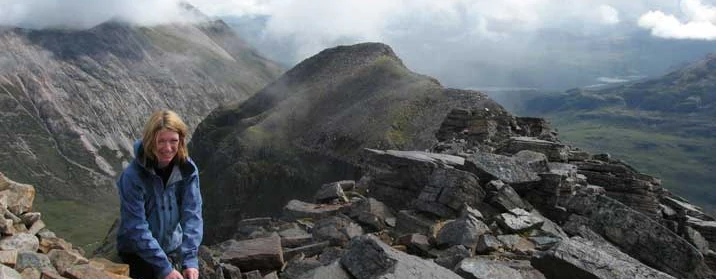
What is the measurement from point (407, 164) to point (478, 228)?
8562mm

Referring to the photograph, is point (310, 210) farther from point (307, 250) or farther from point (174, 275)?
point (174, 275)

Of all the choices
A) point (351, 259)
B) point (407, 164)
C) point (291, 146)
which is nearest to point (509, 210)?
point (407, 164)

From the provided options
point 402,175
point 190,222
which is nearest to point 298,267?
point 190,222

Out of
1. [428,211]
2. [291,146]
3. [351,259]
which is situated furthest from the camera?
[291,146]

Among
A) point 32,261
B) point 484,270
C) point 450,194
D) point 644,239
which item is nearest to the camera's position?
point 32,261

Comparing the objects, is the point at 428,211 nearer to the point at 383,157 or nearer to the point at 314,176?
the point at 383,157

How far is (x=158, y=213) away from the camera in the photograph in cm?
Result: 1103

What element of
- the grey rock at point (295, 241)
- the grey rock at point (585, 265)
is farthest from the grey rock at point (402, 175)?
the grey rock at point (585, 265)

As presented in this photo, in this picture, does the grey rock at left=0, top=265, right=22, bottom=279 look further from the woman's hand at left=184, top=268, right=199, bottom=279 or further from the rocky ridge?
the rocky ridge

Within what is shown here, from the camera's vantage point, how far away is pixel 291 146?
141 meters

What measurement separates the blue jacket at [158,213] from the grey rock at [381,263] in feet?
16.5

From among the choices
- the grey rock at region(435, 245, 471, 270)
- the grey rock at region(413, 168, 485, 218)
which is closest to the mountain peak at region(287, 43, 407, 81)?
the grey rock at region(413, 168, 485, 218)

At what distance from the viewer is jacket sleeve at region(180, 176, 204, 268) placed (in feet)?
36.9

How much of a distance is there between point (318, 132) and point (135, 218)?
429ft
